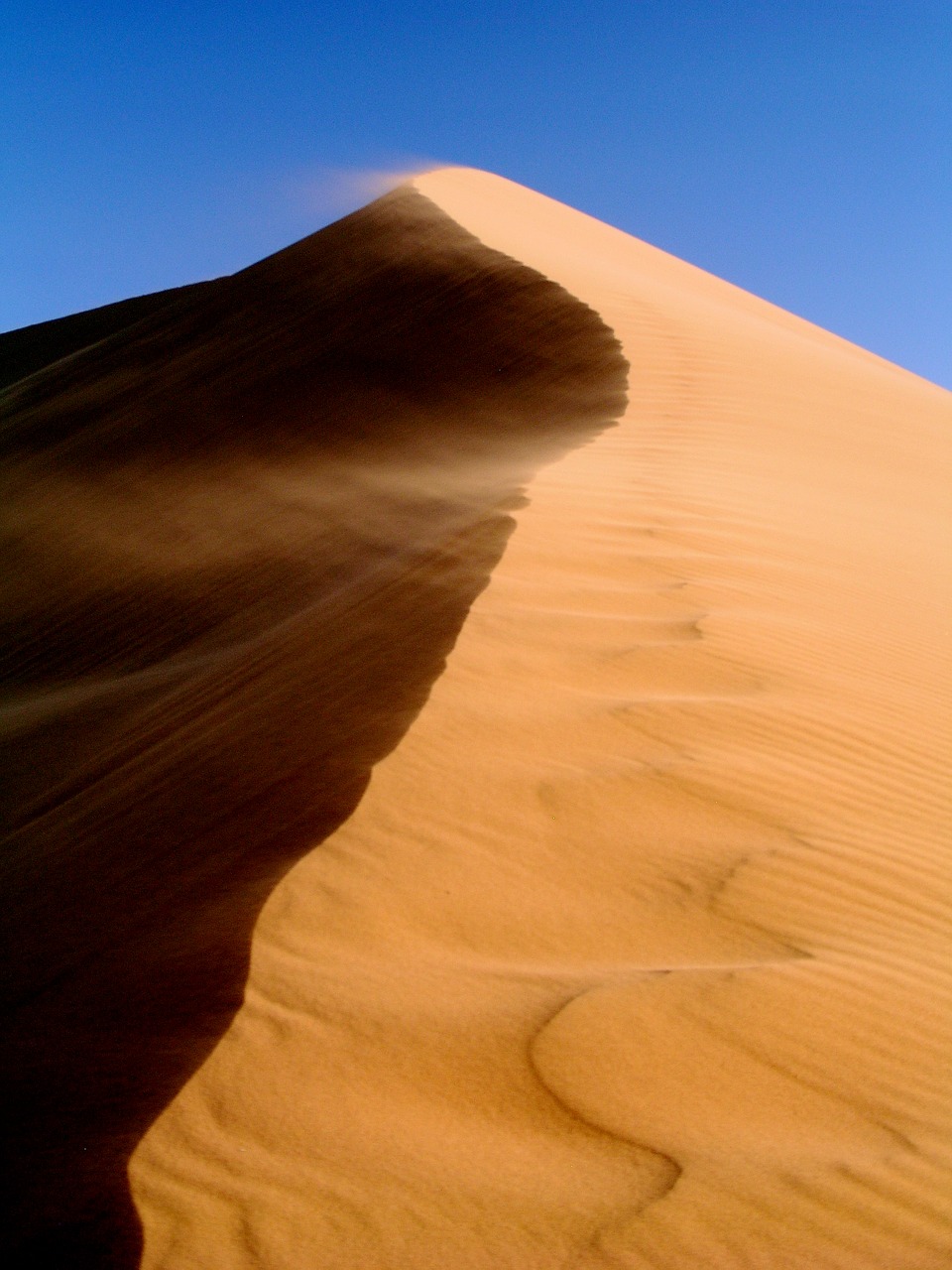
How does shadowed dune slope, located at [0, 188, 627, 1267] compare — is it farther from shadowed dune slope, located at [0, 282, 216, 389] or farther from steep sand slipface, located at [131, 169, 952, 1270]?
shadowed dune slope, located at [0, 282, 216, 389]

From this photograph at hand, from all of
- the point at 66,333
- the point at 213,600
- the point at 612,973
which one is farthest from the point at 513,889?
the point at 66,333

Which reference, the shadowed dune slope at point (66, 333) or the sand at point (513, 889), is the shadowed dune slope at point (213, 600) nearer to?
the sand at point (513, 889)

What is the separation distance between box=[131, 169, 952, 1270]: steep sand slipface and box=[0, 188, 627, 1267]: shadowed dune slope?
0.74ft

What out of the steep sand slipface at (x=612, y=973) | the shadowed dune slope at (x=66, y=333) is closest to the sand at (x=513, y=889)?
the steep sand slipface at (x=612, y=973)

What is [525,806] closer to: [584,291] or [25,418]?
[584,291]

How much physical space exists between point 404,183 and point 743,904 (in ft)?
72.9

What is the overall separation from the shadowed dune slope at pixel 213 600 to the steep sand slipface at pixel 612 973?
23 centimetres

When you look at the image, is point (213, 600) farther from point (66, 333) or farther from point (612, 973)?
point (66, 333)

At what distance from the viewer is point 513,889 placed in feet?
12.1

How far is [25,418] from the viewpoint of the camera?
18500 mm

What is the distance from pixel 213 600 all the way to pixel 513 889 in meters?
6.62

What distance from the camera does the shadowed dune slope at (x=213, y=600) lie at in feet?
10.8

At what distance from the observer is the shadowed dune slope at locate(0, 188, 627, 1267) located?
329cm

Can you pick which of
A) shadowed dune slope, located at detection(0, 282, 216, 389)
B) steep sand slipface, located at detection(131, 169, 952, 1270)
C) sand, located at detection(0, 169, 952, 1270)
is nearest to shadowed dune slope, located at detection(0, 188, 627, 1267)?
sand, located at detection(0, 169, 952, 1270)
